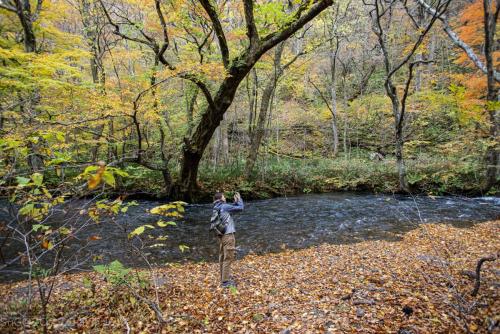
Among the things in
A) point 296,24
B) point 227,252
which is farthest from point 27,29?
point 227,252

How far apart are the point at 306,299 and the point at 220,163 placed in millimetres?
16111

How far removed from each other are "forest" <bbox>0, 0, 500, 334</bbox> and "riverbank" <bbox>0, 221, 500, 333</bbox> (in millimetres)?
38

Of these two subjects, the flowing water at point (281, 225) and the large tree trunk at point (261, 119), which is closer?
the flowing water at point (281, 225)

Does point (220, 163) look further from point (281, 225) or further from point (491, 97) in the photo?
point (491, 97)

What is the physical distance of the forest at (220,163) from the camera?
4164 millimetres

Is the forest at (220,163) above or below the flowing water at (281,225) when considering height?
above

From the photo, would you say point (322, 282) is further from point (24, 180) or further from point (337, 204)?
point (337, 204)

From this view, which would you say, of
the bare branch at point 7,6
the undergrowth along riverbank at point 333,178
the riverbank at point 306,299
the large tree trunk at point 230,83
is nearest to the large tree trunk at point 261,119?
the undergrowth along riverbank at point 333,178

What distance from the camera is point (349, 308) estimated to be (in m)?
4.68

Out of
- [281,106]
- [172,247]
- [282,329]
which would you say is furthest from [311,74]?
[282,329]

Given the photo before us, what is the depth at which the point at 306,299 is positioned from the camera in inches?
209

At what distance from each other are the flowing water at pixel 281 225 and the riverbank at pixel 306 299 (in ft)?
5.55

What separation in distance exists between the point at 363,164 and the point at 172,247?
14006 millimetres

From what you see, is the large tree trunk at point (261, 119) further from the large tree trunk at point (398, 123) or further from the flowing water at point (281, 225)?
the large tree trunk at point (398, 123)
